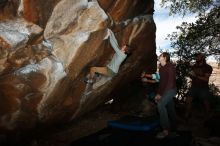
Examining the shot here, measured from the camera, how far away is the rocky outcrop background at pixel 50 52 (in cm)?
782

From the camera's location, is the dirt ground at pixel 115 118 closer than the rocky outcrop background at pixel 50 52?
No

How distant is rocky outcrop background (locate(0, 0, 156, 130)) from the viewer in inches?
308

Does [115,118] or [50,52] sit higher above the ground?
[50,52]

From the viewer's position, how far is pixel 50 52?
8.45m

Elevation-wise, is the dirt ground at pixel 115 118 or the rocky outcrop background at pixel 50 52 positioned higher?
the rocky outcrop background at pixel 50 52

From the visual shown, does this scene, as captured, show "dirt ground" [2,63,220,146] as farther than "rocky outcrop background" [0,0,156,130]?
Yes

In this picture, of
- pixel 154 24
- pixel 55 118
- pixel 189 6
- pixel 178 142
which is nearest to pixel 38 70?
pixel 55 118

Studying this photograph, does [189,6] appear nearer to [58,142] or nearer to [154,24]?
[154,24]

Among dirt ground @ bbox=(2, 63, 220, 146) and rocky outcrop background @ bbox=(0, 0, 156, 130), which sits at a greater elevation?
rocky outcrop background @ bbox=(0, 0, 156, 130)

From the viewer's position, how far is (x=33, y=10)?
26.1 feet

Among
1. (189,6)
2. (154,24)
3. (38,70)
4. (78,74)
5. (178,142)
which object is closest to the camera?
(178,142)

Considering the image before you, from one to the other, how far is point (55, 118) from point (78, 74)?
1547 mm

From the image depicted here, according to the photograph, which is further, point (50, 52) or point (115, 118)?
point (115, 118)

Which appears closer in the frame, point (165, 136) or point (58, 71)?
point (165, 136)
